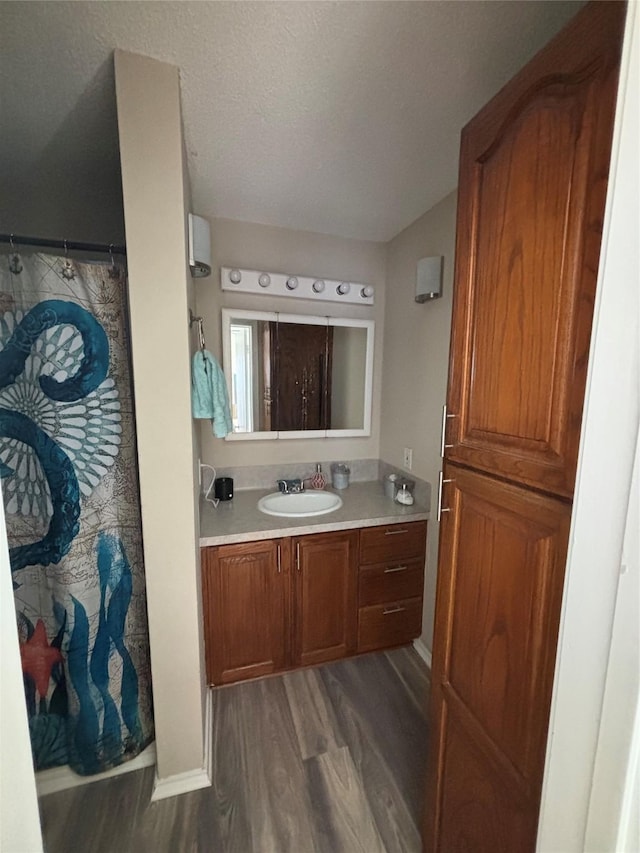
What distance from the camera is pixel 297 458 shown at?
2.13 metres

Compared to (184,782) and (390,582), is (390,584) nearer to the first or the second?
(390,582)

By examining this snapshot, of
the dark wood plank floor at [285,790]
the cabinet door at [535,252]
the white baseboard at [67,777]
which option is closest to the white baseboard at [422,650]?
the dark wood plank floor at [285,790]

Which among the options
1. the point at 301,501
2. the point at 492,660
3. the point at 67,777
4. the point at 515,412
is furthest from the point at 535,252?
the point at 67,777

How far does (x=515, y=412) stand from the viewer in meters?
0.71

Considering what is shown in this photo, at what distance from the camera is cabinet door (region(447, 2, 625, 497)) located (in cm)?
55

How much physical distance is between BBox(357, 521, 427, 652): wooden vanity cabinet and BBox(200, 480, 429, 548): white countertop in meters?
0.07

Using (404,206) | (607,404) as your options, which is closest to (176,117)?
(404,206)

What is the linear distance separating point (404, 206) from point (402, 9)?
94 cm

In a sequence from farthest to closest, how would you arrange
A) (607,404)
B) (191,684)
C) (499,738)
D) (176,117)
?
(191,684) < (176,117) < (499,738) < (607,404)

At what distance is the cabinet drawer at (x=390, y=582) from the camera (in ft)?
5.83

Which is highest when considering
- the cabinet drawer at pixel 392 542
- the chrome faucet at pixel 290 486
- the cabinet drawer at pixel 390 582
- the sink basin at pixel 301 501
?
the chrome faucet at pixel 290 486

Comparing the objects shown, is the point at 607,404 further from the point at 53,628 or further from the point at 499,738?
the point at 53,628

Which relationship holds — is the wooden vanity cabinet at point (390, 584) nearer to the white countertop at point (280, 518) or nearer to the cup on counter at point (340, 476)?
the white countertop at point (280, 518)

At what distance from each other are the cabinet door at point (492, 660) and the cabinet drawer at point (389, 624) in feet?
2.67
